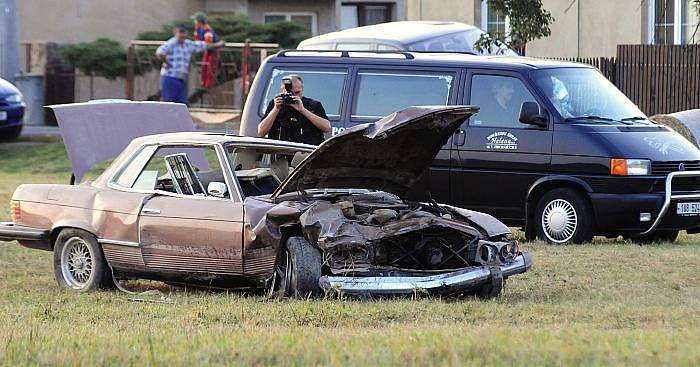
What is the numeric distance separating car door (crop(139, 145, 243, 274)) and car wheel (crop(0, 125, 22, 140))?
14.4 meters

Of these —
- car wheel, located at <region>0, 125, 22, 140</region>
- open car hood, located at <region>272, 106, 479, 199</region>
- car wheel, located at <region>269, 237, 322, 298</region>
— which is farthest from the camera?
car wheel, located at <region>0, 125, 22, 140</region>

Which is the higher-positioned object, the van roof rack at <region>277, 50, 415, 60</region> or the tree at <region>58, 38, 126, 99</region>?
the tree at <region>58, 38, 126, 99</region>

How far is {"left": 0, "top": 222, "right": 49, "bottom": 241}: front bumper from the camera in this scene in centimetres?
1123

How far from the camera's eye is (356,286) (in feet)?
31.7

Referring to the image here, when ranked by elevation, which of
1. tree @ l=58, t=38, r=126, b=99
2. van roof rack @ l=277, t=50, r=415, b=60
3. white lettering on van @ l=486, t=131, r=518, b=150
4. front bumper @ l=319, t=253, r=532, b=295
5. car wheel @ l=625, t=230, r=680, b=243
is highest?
tree @ l=58, t=38, r=126, b=99

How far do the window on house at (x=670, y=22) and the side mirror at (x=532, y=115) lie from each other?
34.6ft

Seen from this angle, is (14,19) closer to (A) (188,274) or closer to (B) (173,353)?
(A) (188,274)

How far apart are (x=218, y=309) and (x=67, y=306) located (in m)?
1.26

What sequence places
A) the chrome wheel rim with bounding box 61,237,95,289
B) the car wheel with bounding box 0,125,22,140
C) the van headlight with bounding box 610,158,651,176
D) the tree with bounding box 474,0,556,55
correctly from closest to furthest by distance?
the chrome wheel rim with bounding box 61,237,95,289
the van headlight with bounding box 610,158,651,176
the tree with bounding box 474,0,556,55
the car wheel with bounding box 0,125,22,140

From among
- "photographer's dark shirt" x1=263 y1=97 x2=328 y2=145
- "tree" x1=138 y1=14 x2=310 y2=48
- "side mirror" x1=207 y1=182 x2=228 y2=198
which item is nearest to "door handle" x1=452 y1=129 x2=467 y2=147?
"photographer's dark shirt" x1=263 y1=97 x2=328 y2=145

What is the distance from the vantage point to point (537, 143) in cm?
1412

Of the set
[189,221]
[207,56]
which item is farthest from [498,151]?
[207,56]

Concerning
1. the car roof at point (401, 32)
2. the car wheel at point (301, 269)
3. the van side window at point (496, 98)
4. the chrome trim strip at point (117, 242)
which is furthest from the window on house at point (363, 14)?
the car wheel at point (301, 269)

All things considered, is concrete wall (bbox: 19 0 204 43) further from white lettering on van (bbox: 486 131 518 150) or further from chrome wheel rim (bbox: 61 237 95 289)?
chrome wheel rim (bbox: 61 237 95 289)
